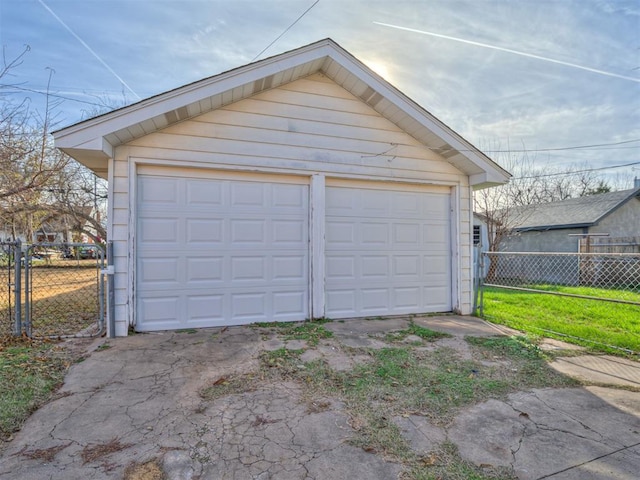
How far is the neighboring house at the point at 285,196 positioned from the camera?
4.72 meters

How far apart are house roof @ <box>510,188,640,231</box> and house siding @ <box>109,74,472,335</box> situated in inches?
399

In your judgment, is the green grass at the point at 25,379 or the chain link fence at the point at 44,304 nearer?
the green grass at the point at 25,379

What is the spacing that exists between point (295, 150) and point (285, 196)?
2.42 feet

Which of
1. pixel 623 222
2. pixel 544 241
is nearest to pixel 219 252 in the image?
pixel 544 241

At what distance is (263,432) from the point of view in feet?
7.79

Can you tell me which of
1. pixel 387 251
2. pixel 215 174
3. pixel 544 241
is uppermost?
pixel 215 174

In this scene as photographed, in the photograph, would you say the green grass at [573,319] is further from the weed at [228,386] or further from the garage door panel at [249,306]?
the weed at [228,386]

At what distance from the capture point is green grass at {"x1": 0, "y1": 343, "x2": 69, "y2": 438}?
2533 millimetres

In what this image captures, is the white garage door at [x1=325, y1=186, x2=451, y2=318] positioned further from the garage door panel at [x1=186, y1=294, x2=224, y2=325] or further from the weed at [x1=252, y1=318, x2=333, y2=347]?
the garage door panel at [x1=186, y1=294, x2=224, y2=325]

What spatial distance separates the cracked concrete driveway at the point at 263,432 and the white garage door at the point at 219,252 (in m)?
1.41

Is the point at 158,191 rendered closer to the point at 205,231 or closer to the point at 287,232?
the point at 205,231

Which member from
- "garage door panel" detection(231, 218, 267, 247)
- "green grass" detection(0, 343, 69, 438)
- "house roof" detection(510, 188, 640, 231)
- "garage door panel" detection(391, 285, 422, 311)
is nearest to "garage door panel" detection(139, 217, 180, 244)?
"garage door panel" detection(231, 218, 267, 247)

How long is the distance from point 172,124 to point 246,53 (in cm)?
295

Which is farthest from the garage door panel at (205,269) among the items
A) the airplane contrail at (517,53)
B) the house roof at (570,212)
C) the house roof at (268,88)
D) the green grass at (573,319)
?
the house roof at (570,212)
